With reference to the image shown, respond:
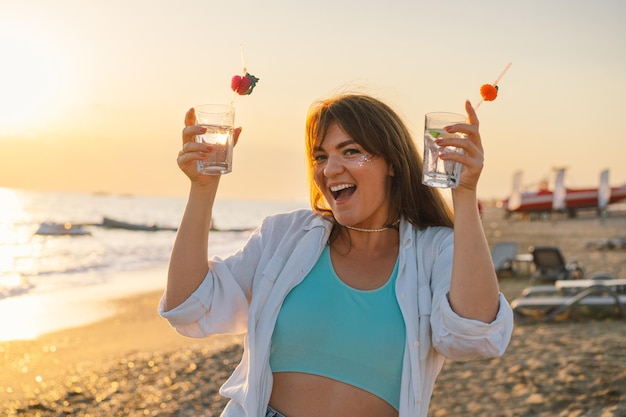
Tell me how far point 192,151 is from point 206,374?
16.8ft

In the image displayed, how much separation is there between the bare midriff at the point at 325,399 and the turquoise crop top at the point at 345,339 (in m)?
0.02

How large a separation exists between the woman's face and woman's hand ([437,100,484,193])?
450 mm

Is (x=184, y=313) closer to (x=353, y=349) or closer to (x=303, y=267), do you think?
(x=303, y=267)

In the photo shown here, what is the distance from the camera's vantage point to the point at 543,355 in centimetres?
625

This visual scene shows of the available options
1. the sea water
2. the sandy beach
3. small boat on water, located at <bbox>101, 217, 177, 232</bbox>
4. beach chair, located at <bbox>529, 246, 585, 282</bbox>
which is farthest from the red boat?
the sandy beach

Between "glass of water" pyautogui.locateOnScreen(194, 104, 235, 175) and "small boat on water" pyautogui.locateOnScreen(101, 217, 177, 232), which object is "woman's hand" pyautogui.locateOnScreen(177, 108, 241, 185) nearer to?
"glass of water" pyautogui.locateOnScreen(194, 104, 235, 175)

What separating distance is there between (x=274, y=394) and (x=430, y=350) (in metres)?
0.58

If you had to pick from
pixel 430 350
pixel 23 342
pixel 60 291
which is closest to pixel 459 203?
pixel 430 350

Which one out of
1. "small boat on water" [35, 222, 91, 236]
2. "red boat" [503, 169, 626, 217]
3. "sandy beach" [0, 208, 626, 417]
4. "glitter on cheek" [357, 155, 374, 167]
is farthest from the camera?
"red boat" [503, 169, 626, 217]

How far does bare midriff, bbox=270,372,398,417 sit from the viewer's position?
216 cm

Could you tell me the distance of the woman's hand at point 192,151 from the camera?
2127mm

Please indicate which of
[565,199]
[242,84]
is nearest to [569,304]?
[242,84]

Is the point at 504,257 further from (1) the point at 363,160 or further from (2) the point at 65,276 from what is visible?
(1) the point at 363,160

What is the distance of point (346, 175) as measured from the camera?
236 cm
